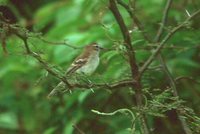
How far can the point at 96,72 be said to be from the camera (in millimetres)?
4680

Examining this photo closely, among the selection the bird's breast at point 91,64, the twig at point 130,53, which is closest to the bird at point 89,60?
the bird's breast at point 91,64

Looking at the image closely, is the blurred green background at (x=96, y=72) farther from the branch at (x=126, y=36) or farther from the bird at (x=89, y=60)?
the branch at (x=126, y=36)

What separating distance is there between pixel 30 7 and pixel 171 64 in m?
3.33

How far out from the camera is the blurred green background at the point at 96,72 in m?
4.32

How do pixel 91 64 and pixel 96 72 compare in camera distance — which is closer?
pixel 91 64

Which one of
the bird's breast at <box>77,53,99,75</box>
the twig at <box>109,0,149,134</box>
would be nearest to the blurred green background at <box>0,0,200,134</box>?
the bird's breast at <box>77,53,99,75</box>

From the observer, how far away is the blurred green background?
170 inches

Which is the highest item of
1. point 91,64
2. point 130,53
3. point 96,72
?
point 130,53

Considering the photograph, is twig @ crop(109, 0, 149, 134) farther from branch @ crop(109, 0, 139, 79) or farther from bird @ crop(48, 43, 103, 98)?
bird @ crop(48, 43, 103, 98)

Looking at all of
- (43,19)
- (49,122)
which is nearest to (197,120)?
(49,122)

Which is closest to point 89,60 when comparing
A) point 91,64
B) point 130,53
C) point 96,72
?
point 91,64

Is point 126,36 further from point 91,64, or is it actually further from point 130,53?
point 91,64

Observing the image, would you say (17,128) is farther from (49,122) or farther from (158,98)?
(158,98)

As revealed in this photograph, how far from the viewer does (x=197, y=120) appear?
296 centimetres
